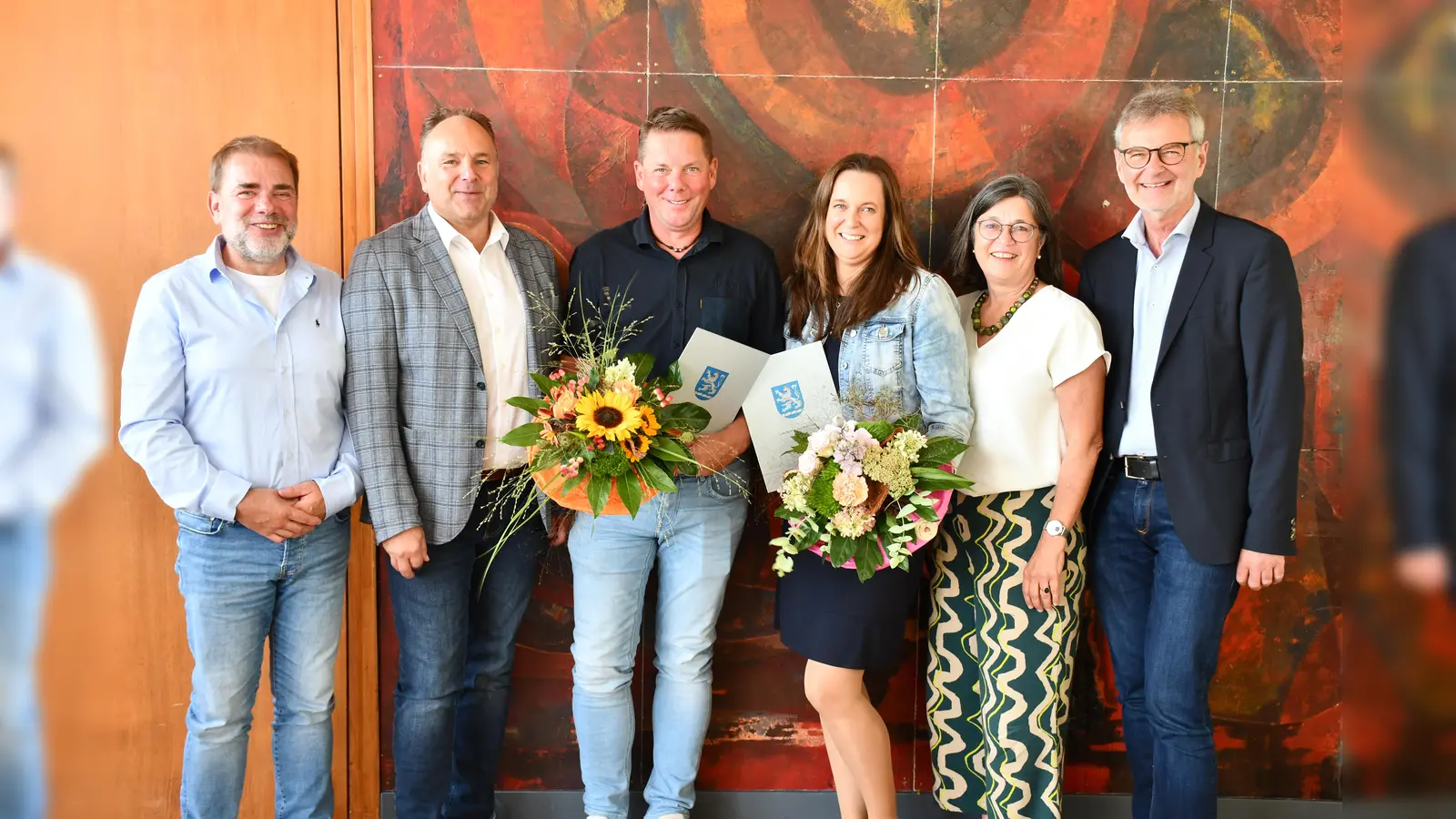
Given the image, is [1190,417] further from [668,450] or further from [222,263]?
[222,263]

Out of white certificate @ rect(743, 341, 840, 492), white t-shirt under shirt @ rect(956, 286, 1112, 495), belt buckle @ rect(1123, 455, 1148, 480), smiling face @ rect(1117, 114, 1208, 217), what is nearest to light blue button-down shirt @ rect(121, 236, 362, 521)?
white certificate @ rect(743, 341, 840, 492)

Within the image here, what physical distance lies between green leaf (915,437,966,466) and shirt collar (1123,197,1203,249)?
83 centimetres

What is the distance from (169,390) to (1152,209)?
2.68 meters

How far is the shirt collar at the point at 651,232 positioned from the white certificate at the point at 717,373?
12.3 inches

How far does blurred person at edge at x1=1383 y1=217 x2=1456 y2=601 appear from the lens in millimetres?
336

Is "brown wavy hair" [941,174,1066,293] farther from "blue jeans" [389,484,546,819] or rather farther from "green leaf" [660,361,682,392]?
"blue jeans" [389,484,546,819]

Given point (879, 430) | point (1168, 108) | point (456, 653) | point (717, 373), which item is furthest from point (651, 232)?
point (1168, 108)

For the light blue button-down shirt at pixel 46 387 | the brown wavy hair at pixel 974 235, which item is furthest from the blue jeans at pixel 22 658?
the brown wavy hair at pixel 974 235

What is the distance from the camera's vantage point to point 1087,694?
10.7ft

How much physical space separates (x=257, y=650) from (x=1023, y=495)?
2.20 meters

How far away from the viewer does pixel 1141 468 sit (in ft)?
8.58

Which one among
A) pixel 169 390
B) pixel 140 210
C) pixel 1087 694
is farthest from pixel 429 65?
pixel 1087 694

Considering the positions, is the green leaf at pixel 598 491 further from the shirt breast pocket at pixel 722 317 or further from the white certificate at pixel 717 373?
the shirt breast pocket at pixel 722 317

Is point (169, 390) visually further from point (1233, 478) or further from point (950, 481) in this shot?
point (1233, 478)
